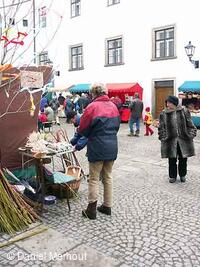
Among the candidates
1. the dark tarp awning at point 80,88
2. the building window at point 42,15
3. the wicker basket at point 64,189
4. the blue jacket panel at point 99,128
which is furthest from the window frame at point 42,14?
the dark tarp awning at point 80,88

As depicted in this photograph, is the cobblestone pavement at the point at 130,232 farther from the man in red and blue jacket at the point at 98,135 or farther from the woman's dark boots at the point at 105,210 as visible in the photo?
the man in red and blue jacket at the point at 98,135

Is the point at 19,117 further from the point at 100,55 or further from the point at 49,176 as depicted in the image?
the point at 100,55

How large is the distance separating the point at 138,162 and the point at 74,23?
15.1 meters

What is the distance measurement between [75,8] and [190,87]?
9670 millimetres

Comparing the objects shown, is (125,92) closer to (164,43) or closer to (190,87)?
(164,43)

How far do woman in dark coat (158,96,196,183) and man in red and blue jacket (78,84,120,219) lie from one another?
6.11 feet

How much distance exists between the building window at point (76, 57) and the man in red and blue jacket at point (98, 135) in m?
17.2

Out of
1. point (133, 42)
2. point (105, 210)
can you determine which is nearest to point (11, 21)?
point (105, 210)

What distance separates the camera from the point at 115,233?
4.09 metres

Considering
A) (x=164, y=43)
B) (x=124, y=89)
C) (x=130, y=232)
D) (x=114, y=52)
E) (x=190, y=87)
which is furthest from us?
(x=114, y=52)

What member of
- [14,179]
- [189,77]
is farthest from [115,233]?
[189,77]

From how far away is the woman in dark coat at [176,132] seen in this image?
20.1 ft

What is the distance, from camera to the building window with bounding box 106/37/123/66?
62.1 ft

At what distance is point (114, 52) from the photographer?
63.3 ft
